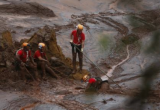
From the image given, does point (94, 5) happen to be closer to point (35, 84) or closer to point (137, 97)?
point (35, 84)

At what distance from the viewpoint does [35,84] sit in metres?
9.78

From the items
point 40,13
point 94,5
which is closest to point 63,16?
point 40,13

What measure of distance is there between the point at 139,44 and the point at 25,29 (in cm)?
1541

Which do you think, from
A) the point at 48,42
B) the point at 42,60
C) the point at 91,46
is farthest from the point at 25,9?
the point at 42,60

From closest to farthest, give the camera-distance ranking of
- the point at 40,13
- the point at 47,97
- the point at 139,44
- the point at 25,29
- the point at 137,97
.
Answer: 1. the point at 137,97
2. the point at 139,44
3. the point at 47,97
4. the point at 25,29
5. the point at 40,13

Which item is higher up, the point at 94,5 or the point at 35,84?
the point at 94,5

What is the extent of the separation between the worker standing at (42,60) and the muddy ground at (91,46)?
0.23 meters

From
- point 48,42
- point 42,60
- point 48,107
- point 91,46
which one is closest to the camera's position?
point 48,107

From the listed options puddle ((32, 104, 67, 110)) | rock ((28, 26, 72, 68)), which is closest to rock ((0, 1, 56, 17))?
rock ((28, 26, 72, 68))

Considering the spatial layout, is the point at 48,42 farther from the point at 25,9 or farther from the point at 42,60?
the point at 25,9

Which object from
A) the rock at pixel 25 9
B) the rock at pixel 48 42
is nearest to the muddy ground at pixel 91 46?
the rock at pixel 25 9

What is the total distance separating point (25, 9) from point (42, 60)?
1020 cm

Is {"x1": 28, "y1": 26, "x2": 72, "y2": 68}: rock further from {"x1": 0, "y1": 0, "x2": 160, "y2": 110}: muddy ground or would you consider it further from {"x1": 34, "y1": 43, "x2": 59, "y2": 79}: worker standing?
{"x1": 34, "y1": 43, "x2": 59, "y2": 79}: worker standing

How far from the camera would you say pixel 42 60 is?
10117 mm
